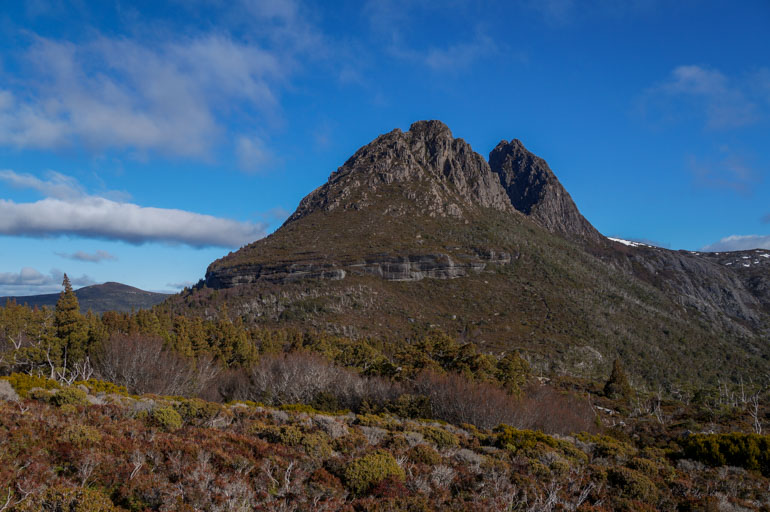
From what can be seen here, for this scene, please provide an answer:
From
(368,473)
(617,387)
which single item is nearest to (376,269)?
(617,387)

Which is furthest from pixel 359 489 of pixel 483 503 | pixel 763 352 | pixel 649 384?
pixel 763 352

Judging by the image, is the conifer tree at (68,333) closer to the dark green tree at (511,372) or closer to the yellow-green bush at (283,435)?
the yellow-green bush at (283,435)

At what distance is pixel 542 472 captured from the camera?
1470 cm

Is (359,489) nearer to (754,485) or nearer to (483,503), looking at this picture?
(483,503)

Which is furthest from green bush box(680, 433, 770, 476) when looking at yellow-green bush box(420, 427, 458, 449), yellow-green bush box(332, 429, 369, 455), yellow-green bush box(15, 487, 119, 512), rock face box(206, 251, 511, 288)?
rock face box(206, 251, 511, 288)

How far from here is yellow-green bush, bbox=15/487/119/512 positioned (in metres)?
7.39

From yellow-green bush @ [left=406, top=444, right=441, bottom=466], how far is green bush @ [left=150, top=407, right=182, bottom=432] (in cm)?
920

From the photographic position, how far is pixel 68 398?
16.8m

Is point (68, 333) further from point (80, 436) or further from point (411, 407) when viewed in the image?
point (80, 436)

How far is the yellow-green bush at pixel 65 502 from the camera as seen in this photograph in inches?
291

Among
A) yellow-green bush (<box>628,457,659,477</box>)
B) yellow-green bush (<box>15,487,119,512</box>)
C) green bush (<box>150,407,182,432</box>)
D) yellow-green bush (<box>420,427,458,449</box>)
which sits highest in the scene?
yellow-green bush (<box>15,487,119,512</box>)

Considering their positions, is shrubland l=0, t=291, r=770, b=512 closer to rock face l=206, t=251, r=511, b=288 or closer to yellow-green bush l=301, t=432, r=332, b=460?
yellow-green bush l=301, t=432, r=332, b=460

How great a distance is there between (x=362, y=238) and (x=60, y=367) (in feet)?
400

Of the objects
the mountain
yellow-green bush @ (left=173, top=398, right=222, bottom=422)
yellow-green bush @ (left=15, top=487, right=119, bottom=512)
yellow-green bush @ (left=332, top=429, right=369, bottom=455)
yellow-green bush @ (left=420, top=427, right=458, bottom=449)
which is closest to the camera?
yellow-green bush @ (left=15, top=487, right=119, bottom=512)
